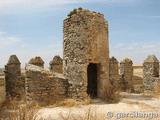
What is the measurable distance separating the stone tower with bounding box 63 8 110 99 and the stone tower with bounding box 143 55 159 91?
5411 millimetres

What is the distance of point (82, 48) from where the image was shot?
16.9m

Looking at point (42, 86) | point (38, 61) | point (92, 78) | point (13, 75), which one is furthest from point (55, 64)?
point (42, 86)

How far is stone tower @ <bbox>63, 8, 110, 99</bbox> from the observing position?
16.9 metres

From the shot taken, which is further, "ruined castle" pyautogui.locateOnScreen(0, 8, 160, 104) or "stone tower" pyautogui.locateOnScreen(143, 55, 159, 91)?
"stone tower" pyautogui.locateOnScreen(143, 55, 159, 91)

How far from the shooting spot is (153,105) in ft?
51.4

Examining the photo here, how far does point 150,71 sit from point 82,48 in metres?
7.03

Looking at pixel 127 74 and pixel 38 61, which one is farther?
pixel 127 74

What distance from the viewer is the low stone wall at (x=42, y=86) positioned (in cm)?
1625

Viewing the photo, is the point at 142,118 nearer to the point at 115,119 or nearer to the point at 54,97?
the point at 115,119

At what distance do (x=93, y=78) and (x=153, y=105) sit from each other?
5.22m

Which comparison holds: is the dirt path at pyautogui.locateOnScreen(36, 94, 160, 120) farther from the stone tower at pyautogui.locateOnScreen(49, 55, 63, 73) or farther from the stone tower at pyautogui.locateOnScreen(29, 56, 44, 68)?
the stone tower at pyautogui.locateOnScreen(49, 55, 63, 73)

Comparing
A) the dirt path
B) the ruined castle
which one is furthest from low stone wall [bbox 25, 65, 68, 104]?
the dirt path

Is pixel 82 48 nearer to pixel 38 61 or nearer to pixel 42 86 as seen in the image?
pixel 42 86

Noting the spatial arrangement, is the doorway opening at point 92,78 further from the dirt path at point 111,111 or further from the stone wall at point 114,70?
the stone wall at point 114,70
